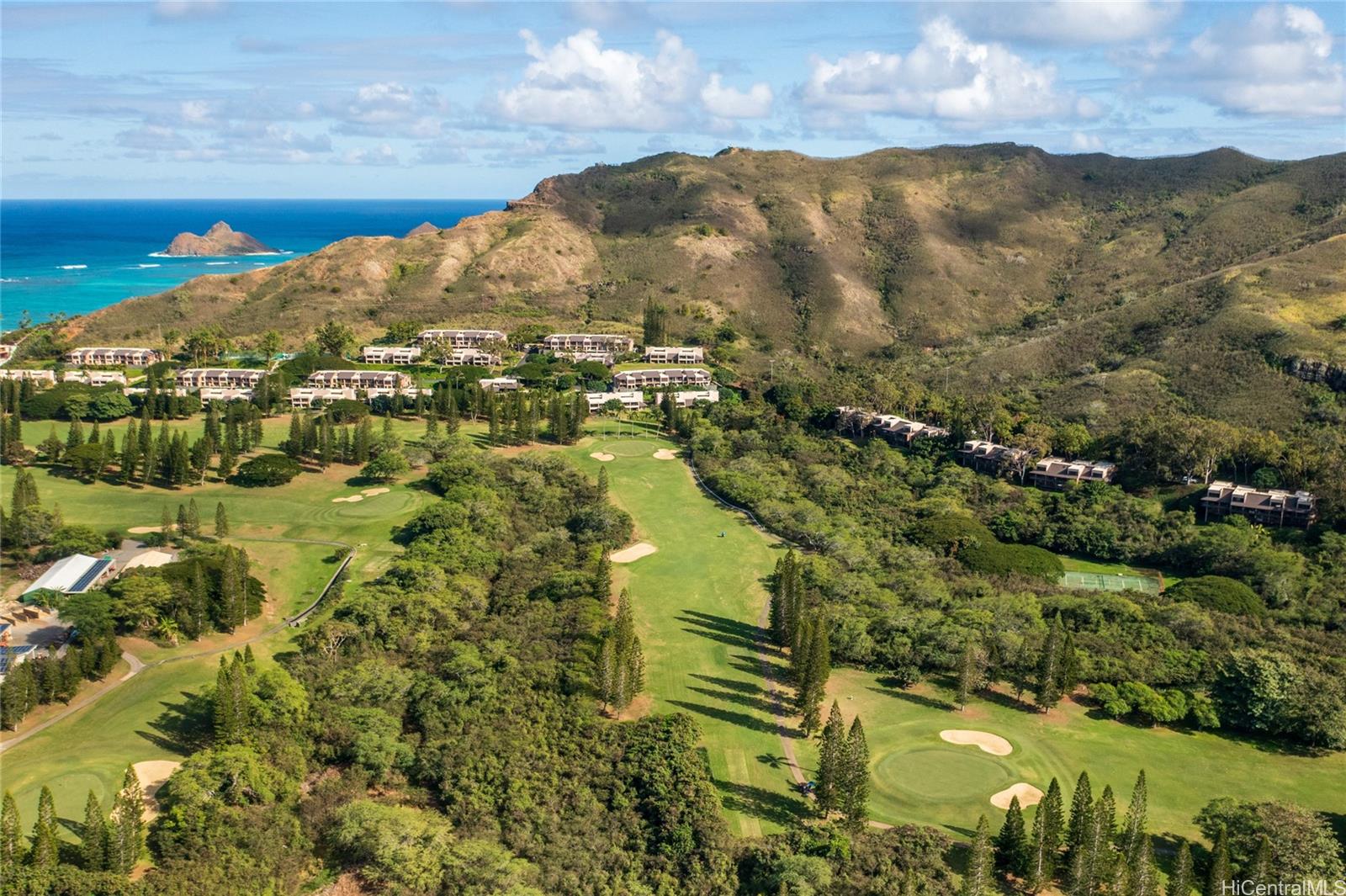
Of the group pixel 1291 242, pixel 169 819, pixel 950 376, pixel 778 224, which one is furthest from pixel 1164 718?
pixel 778 224

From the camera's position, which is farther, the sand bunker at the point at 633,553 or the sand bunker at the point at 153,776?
the sand bunker at the point at 633,553

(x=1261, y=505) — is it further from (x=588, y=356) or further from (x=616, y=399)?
(x=588, y=356)

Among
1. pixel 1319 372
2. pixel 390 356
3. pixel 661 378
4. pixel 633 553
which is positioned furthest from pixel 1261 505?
pixel 390 356

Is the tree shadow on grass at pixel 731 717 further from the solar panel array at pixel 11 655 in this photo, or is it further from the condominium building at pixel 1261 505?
the condominium building at pixel 1261 505

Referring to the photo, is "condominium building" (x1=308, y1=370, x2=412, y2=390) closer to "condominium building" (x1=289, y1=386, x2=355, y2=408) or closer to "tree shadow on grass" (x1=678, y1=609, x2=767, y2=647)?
"condominium building" (x1=289, y1=386, x2=355, y2=408)

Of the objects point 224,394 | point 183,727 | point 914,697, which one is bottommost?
point 914,697

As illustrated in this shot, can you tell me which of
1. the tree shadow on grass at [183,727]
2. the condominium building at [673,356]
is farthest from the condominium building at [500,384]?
the tree shadow on grass at [183,727]
